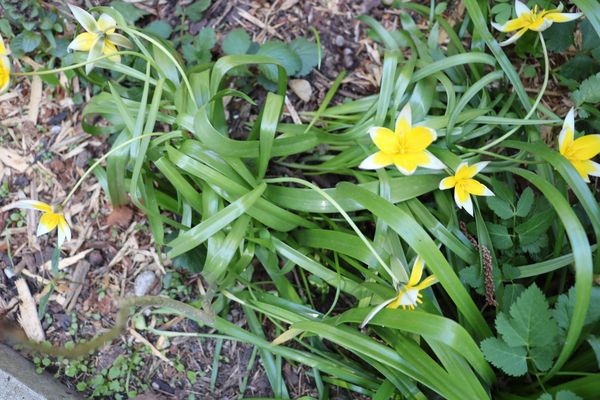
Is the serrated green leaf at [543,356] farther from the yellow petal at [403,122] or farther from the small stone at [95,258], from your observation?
the small stone at [95,258]

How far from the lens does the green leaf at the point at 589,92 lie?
1448mm

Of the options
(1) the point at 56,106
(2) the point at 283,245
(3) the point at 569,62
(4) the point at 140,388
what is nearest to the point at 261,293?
(2) the point at 283,245

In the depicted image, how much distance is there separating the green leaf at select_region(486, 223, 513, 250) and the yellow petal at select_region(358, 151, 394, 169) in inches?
15.9

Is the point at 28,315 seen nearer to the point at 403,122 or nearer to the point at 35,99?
the point at 35,99

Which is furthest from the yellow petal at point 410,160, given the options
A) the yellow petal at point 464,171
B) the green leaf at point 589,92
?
the green leaf at point 589,92

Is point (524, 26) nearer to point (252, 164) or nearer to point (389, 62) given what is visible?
point (389, 62)

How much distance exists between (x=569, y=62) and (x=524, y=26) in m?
0.37

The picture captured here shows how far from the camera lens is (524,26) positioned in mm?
1441

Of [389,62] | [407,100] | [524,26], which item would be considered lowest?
A: [407,100]

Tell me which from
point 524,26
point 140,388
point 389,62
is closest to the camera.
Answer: point 524,26

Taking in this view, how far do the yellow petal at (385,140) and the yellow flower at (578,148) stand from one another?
44 cm

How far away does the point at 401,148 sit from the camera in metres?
1.24

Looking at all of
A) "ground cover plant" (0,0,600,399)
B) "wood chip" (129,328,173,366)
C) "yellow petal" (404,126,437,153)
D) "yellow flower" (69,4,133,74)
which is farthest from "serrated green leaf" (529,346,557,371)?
"yellow flower" (69,4,133,74)

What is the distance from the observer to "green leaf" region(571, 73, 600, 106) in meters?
1.45
